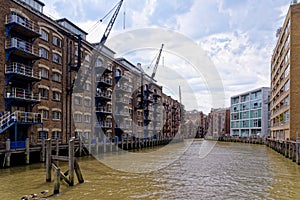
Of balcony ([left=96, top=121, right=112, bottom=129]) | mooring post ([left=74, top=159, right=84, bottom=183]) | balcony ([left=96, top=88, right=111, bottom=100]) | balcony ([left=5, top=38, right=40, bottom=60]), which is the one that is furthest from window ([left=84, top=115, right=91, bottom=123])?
mooring post ([left=74, top=159, right=84, bottom=183])

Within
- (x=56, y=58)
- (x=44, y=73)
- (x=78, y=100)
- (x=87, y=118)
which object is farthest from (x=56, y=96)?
(x=87, y=118)

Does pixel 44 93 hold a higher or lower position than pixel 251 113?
higher

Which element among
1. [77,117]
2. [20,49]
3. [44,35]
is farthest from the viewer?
[77,117]

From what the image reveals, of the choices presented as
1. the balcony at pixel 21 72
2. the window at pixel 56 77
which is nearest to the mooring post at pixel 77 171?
the balcony at pixel 21 72

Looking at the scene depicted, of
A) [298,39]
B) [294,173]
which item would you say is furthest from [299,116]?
[294,173]

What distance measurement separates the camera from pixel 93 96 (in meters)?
42.2

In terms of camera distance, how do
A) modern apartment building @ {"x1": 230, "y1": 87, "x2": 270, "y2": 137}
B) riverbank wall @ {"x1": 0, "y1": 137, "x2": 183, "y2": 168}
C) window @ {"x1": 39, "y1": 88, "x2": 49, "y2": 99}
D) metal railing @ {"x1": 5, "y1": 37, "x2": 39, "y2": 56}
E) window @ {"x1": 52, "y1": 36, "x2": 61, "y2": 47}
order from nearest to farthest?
riverbank wall @ {"x1": 0, "y1": 137, "x2": 183, "y2": 168}, metal railing @ {"x1": 5, "y1": 37, "x2": 39, "y2": 56}, window @ {"x1": 39, "y1": 88, "x2": 49, "y2": 99}, window @ {"x1": 52, "y1": 36, "x2": 61, "y2": 47}, modern apartment building @ {"x1": 230, "y1": 87, "x2": 270, "y2": 137}

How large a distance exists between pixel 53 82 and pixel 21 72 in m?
5.19

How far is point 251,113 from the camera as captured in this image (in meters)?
93.9

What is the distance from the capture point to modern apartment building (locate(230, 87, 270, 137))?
286ft

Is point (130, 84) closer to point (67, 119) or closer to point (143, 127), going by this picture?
point (143, 127)

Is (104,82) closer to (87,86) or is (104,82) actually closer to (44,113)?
(87,86)

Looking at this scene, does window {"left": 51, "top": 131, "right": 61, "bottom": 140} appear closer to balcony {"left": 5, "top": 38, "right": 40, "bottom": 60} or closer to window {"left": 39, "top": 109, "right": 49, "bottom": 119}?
window {"left": 39, "top": 109, "right": 49, "bottom": 119}

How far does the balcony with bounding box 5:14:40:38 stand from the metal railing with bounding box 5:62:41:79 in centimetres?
293
